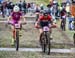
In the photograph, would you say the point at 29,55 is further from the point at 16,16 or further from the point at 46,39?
the point at 16,16

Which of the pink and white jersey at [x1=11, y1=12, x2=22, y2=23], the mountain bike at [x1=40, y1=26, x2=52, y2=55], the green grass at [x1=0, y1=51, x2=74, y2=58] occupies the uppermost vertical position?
the pink and white jersey at [x1=11, y1=12, x2=22, y2=23]

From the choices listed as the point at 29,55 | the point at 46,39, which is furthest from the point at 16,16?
the point at 29,55

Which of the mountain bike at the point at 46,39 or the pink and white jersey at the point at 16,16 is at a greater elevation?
the pink and white jersey at the point at 16,16

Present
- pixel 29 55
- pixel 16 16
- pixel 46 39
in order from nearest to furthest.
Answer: pixel 29 55
pixel 46 39
pixel 16 16

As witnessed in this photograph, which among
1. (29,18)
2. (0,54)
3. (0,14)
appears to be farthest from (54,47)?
(0,14)

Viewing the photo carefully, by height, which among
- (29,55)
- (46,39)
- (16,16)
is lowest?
(29,55)

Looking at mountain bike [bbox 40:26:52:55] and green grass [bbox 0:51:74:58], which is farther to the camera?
mountain bike [bbox 40:26:52:55]

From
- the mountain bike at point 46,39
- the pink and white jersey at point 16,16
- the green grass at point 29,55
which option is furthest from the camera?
the pink and white jersey at point 16,16

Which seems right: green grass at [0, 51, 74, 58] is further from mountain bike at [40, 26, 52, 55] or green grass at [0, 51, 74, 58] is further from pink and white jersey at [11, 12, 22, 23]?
pink and white jersey at [11, 12, 22, 23]

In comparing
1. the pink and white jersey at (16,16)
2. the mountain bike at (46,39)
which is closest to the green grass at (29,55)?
the mountain bike at (46,39)

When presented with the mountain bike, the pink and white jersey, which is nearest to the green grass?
the mountain bike

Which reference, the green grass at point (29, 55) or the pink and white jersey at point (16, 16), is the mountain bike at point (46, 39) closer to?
the green grass at point (29, 55)

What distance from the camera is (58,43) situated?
18250 millimetres

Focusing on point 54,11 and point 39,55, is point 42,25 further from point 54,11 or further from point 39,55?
point 54,11
